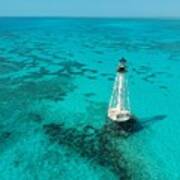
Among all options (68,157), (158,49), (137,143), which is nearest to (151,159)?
(137,143)

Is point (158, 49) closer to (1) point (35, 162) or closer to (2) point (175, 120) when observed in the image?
(2) point (175, 120)

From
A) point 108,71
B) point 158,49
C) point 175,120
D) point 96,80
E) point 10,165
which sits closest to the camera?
point 10,165

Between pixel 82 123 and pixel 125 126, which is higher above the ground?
pixel 125 126

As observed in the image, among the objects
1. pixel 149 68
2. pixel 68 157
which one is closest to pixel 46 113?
pixel 68 157

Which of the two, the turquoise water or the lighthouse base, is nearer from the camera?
the turquoise water

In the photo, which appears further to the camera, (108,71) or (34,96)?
(108,71)

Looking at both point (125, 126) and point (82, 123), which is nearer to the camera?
point (125, 126)

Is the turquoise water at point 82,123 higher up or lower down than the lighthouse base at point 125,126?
lower down

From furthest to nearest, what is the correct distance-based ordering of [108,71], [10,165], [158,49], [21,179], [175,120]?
[158,49] < [108,71] < [175,120] < [10,165] < [21,179]

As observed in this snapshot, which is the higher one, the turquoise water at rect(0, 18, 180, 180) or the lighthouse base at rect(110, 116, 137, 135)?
the lighthouse base at rect(110, 116, 137, 135)

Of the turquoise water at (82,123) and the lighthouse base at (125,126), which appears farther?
the lighthouse base at (125,126)
